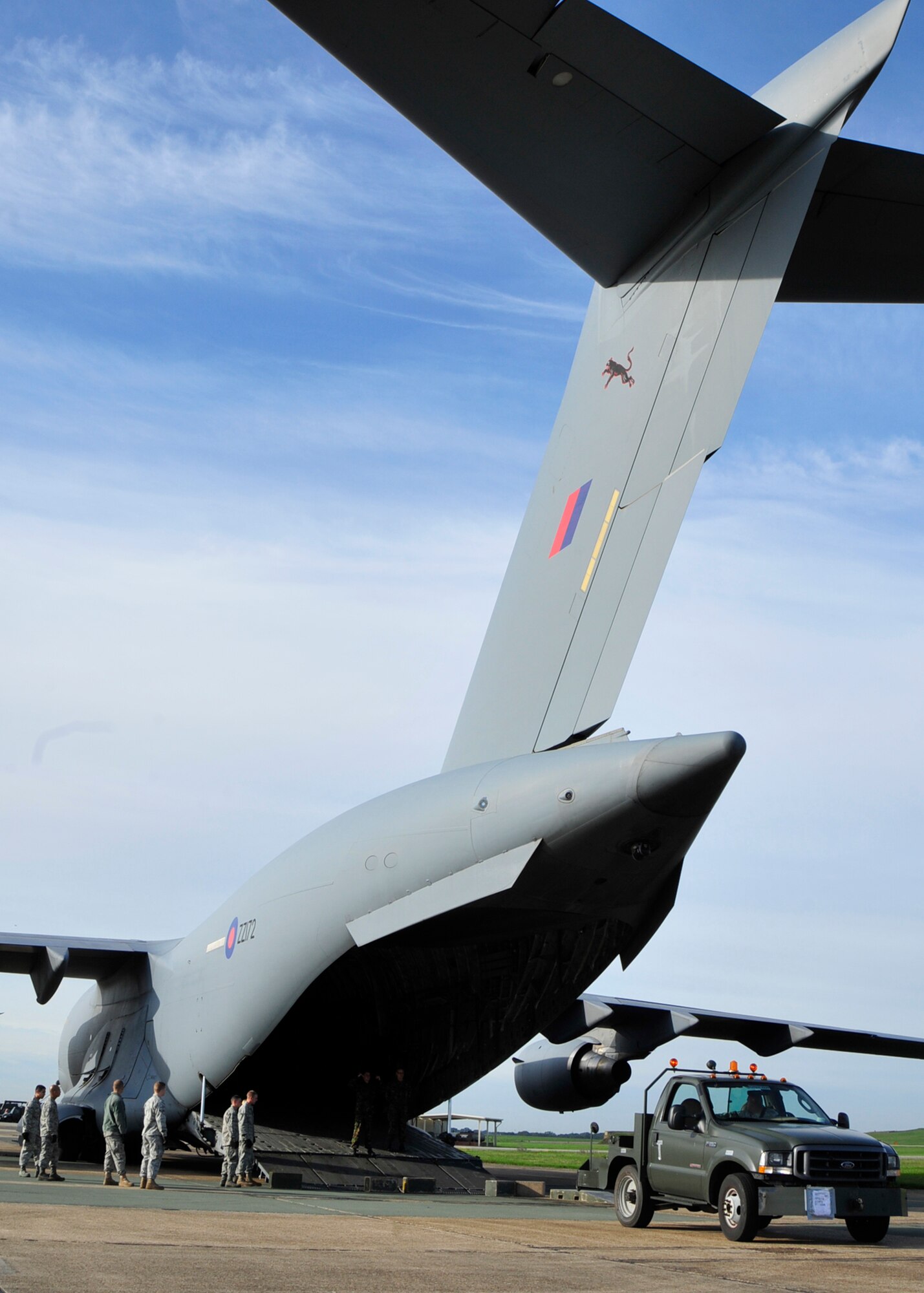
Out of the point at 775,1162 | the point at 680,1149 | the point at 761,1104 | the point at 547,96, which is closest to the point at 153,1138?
the point at 680,1149

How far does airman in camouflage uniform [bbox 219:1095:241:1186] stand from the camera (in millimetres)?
10781

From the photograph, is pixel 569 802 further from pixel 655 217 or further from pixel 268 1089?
pixel 268 1089

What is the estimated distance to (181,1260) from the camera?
16.9 feet

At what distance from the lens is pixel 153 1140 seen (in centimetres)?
1031

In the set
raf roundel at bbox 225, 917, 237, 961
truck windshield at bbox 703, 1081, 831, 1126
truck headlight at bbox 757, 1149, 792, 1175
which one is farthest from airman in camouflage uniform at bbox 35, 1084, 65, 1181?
truck headlight at bbox 757, 1149, 792, 1175

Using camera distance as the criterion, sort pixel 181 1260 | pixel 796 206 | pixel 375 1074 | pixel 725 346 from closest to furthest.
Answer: pixel 181 1260
pixel 796 206
pixel 725 346
pixel 375 1074

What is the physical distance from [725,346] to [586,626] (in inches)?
76.8

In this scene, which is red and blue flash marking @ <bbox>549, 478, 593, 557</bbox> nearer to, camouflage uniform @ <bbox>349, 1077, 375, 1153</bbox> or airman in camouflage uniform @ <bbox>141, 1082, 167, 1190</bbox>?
camouflage uniform @ <bbox>349, 1077, 375, 1153</bbox>

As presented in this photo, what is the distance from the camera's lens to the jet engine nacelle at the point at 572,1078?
12.5 metres

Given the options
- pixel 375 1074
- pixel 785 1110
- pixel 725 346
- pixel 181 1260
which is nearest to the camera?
pixel 181 1260

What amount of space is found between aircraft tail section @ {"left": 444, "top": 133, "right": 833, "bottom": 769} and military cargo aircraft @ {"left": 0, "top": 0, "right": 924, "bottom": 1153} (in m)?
0.02

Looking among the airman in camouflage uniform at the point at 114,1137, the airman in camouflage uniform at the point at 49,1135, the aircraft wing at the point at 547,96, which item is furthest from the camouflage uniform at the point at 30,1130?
the aircraft wing at the point at 547,96

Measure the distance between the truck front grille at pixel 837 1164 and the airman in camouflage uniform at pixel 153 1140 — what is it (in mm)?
5149

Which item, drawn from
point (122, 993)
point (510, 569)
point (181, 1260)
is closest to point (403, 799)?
point (510, 569)
